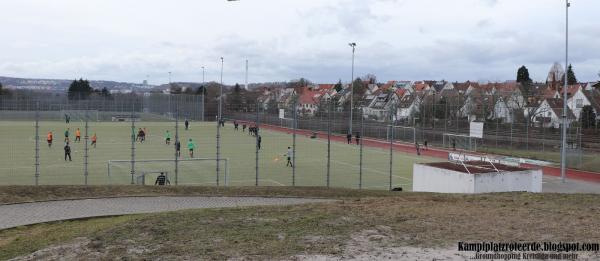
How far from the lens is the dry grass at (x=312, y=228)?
8984mm

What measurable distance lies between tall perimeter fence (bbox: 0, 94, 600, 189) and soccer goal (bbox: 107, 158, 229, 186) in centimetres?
5

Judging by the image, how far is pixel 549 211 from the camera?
1268 centimetres

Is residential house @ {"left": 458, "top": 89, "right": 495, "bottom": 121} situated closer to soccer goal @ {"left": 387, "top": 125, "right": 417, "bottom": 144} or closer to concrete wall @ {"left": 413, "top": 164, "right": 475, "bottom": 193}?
soccer goal @ {"left": 387, "top": 125, "right": 417, "bottom": 144}

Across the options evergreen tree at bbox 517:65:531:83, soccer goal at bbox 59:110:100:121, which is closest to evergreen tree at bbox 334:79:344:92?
evergreen tree at bbox 517:65:531:83

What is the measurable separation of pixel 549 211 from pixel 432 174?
32.7 feet

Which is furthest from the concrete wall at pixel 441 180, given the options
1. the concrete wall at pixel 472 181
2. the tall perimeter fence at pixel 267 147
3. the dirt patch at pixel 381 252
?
the dirt patch at pixel 381 252

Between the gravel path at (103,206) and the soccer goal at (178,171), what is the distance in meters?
6.44

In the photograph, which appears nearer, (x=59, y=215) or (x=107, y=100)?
(x=59, y=215)

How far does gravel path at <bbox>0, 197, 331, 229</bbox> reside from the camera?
13508 millimetres

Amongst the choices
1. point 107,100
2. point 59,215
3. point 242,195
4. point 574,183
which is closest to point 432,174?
point 242,195

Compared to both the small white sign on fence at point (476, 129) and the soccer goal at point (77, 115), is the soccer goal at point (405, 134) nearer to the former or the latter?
the small white sign on fence at point (476, 129)

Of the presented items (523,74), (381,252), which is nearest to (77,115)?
(381,252)

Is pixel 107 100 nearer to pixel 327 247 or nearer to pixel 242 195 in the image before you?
pixel 242 195

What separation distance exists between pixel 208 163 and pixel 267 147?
39.2 ft
